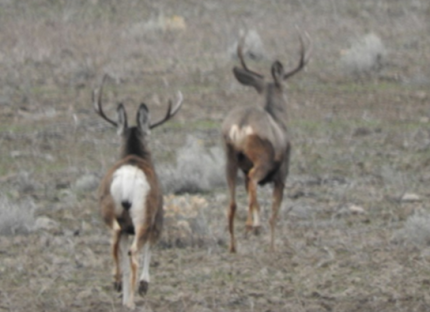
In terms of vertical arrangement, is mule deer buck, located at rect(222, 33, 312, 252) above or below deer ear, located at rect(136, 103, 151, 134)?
below

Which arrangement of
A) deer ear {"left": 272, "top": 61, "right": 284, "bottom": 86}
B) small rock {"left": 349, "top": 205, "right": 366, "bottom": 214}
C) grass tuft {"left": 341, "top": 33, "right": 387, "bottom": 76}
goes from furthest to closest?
grass tuft {"left": 341, "top": 33, "right": 387, "bottom": 76}, small rock {"left": 349, "top": 205, "right": 366, "bottom": 214}, deer ear {"left": 272, "top": 61, "right": 284, "bottom": 86}

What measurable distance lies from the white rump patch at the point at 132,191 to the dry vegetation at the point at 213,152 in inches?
30.3

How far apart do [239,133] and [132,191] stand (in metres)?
3.60

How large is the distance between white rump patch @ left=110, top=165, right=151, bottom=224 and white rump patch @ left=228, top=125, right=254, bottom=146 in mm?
3443

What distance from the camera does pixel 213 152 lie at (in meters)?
21.2

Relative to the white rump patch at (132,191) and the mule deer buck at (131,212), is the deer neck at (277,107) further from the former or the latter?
the white rump patch at (132,191)

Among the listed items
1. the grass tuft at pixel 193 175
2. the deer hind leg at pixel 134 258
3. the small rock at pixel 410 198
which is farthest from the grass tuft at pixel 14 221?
the small rock at pixel 410 198

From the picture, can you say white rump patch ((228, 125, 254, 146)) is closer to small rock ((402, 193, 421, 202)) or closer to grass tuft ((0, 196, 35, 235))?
grass tuft ((0, 196, 35, 235))

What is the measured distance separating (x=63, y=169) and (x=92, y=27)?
490 inches

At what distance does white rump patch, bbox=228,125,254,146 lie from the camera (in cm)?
1458

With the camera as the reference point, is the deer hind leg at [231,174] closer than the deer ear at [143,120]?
No

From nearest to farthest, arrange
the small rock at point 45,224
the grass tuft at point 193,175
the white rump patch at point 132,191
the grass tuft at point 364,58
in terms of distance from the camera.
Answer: the white rump patch at point 132,191 < the small rock at point 45,224 < the grass tuft at point 193,175 < the grass tuft at point 364,58

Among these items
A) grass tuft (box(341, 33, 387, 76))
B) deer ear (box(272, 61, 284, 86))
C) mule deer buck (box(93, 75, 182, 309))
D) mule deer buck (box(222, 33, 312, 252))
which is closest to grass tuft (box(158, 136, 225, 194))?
deer ear (box(272, 61, 284, 86))

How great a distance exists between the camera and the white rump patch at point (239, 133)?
14578 mm
